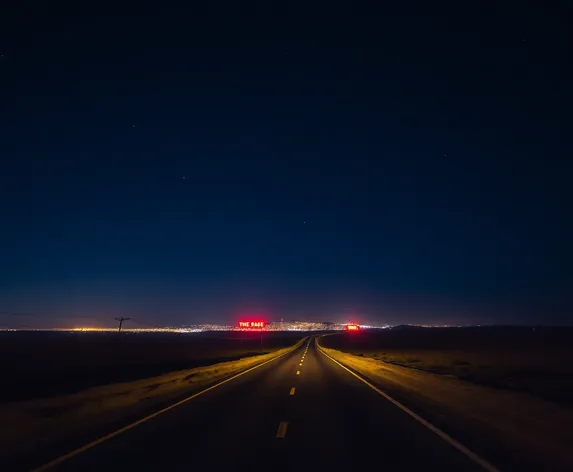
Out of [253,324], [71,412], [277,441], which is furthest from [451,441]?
[253,324]

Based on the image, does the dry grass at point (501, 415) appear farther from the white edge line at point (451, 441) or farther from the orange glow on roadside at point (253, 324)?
the orange glow on roadside at point (253, 324)

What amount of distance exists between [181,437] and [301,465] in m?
3.77

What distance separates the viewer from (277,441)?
12.0 m

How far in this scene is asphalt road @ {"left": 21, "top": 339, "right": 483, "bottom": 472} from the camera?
32.0 feet

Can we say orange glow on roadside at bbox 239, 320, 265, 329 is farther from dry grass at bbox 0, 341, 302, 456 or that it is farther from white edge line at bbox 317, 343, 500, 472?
white edge line at bbox 317, 343, 500, 472

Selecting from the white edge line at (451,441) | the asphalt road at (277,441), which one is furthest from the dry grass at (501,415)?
the asphalt road at (277,441)

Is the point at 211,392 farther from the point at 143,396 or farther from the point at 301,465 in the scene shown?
the point at 301,465

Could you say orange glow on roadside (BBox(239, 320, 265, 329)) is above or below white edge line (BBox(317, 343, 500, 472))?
above

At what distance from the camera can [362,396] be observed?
21.1 metres

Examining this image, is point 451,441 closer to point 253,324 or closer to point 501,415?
point 501,415

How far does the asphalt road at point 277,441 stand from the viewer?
9742 mm

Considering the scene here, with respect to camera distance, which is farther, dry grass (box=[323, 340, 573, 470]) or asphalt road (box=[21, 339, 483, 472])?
dry grass (box=[323, 340, 573, 470])

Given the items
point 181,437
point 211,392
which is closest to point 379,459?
point 181,437

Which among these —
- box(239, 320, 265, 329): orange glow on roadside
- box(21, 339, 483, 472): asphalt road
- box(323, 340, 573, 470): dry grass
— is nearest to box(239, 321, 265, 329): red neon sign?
box(239, 320, 265, 329): orange glow on roadside
